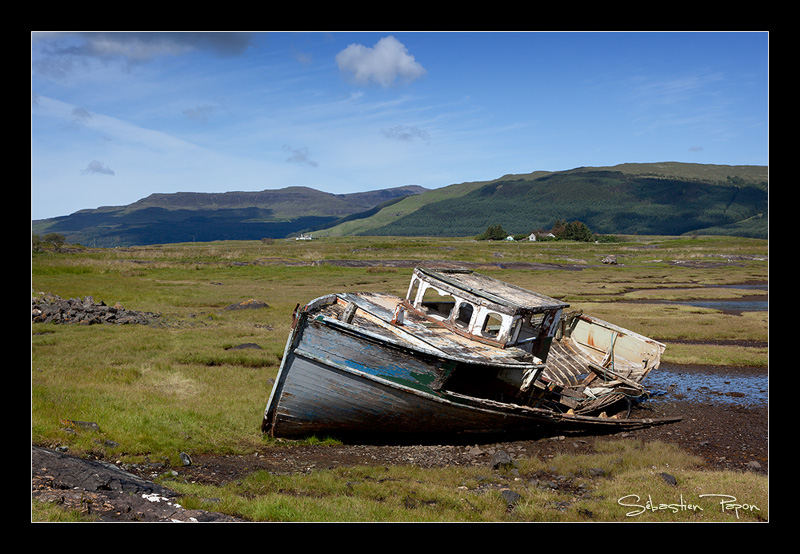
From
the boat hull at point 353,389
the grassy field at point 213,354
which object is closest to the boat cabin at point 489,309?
the boat hull at point 353,389

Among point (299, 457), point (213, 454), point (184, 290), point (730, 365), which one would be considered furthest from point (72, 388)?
point (184, 290)

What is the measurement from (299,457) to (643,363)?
532 inches

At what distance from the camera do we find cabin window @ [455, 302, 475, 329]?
615 inches

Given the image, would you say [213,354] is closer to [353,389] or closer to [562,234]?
[353,389]

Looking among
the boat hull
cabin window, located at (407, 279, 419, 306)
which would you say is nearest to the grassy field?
the boat hull

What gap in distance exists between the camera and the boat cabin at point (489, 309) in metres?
14.7

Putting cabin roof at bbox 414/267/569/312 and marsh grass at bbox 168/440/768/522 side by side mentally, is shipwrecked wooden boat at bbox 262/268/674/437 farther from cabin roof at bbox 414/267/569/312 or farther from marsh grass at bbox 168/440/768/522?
marsh grass at bbox 168/440/768/522

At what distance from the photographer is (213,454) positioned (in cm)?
1177

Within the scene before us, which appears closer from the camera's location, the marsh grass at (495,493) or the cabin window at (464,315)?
the marsh grass at (495,493)

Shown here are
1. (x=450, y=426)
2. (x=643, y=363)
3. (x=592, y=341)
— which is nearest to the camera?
(x=450, y=426)

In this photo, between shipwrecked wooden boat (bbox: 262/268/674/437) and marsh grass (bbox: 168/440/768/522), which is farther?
shipwrecked wooden boat (bbox: 262/268/674/437)
